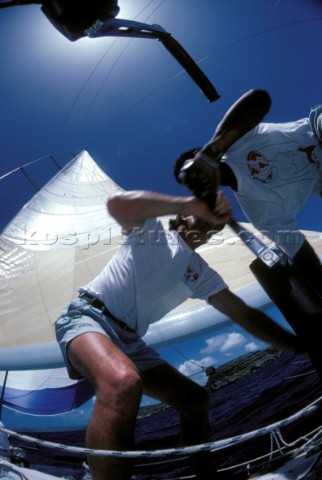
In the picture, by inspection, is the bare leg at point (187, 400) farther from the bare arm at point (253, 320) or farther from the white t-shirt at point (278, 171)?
the white t-shirt at point (278, 171)

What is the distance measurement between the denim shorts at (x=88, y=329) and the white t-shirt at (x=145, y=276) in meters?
0.03

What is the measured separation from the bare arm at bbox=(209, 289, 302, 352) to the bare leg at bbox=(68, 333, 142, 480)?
38 cm

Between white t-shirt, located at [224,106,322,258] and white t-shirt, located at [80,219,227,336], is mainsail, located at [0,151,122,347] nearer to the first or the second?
white t-shirt, located at [80,219,227,336]

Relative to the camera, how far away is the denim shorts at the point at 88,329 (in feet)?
2.64

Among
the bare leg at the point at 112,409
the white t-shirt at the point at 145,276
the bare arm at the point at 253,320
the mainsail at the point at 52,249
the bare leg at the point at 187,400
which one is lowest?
the bare leg at the point at 187,400

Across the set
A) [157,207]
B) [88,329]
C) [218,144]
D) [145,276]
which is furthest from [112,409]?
[218,144]

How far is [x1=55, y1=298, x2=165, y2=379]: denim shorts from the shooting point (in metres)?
0.80

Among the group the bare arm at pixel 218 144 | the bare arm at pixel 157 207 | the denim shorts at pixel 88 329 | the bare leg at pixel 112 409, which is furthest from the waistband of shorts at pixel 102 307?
the bare arm at pixel 218 144

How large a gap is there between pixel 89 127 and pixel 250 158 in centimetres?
56

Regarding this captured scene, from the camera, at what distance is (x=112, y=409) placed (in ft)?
2.15

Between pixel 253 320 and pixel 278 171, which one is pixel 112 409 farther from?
pixel 278 171

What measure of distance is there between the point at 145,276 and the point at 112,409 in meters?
0.33

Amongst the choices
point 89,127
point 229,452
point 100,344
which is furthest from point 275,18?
point 229,452

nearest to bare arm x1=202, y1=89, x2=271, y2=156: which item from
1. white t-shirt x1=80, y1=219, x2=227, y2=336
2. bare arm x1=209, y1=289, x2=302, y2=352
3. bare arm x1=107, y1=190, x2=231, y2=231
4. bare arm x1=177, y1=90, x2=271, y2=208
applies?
bare arm x1=177, y1=90, x2=271, y2=208
